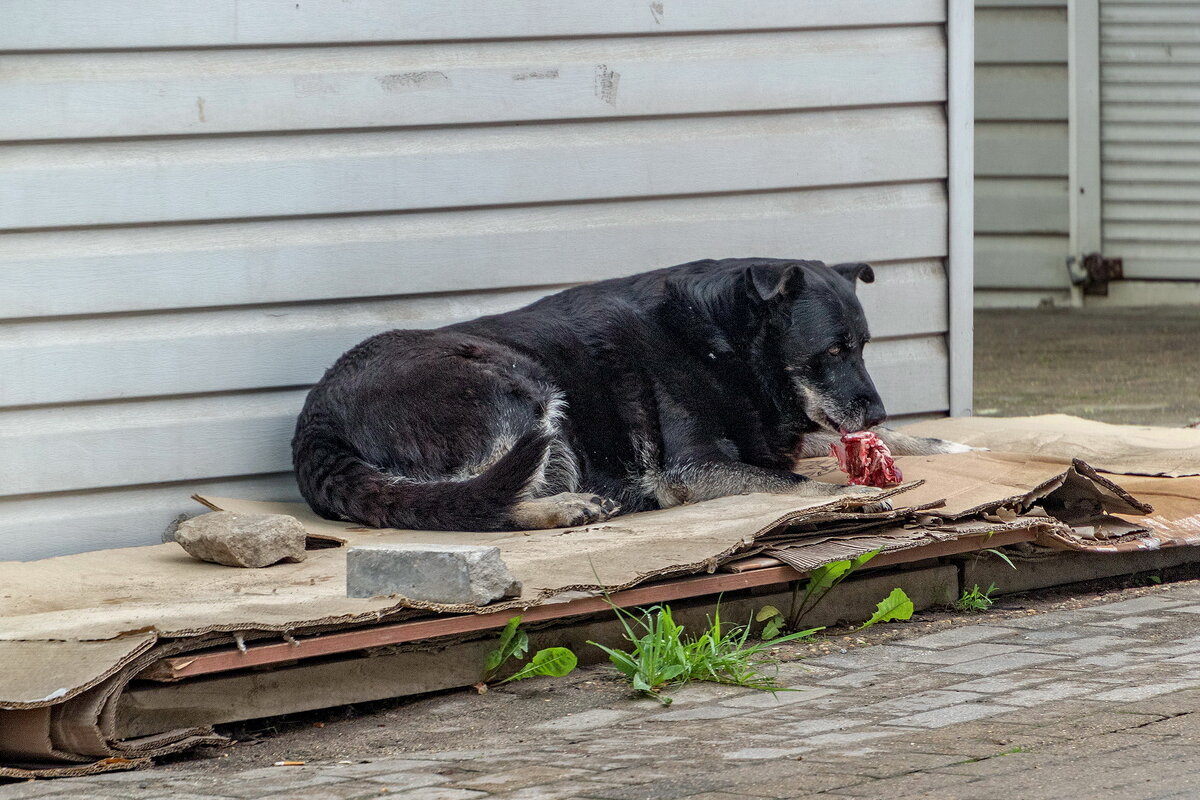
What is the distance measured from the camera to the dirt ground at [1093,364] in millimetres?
8141

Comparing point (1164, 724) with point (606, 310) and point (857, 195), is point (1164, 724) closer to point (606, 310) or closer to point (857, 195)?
point (606, 310)

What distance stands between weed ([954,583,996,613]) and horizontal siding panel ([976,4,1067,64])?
28.6 ft

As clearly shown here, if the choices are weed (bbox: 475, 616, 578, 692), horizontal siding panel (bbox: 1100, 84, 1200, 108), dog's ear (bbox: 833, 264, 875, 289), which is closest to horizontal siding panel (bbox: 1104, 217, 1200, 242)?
horizontal siding panel (bbox: 1100, 84, 1200, 108)

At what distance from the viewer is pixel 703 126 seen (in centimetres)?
621

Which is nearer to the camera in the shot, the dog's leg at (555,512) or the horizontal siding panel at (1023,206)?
the dog's leg at (555,512)

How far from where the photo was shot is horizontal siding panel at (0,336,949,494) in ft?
16.6

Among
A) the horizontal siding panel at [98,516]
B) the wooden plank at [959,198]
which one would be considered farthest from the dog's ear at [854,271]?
the horizontal siding panel at [98,516]

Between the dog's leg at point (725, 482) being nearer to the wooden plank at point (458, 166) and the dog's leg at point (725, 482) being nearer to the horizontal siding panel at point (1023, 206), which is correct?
the wooden plank at point (458, 166)

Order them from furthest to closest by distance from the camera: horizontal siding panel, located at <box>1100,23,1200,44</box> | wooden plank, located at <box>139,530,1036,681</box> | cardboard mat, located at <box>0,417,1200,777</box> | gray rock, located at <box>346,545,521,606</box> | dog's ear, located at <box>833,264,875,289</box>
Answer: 1. horizontal siding panel, located at <box>1100,23,1200,44</box>
2. dog's ear, located at <box>833,264,875,289</box>
3. gray rock, located at <box>346,545,521,606</box>
4. wooden plank, located at <box>139,530,1036,681</box>
5. cardboard mat, located at <box>0,417,1200,777</box>

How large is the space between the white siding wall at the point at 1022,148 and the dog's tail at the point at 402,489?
8.73 m

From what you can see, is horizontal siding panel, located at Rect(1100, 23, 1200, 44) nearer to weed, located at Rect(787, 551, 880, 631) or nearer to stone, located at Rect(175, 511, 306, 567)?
weed, located at Rect(787, 551, 880, 631)

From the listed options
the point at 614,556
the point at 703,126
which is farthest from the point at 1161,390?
the point at 614,556

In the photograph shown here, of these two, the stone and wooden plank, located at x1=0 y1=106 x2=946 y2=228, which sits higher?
wooden plank, located at x1=0 y1=106 x2=946 y2=228

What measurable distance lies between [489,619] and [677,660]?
1.59ft
